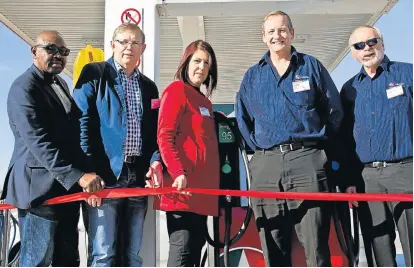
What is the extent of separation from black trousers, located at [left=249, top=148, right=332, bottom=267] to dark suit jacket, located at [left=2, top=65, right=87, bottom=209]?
102 centimetres

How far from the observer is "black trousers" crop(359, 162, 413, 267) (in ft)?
10.1

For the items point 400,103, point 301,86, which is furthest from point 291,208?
point 400,103

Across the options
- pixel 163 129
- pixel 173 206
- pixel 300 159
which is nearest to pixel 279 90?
pixel 300 159

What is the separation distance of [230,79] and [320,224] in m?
6.65

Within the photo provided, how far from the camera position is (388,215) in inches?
124

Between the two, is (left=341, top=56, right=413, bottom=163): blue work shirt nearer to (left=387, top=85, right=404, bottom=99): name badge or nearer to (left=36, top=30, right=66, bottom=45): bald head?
(left=387, top=85, right=404, bottom=99): name badge

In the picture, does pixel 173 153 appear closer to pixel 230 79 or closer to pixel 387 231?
pixel 387 231

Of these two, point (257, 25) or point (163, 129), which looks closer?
point (163, 129)

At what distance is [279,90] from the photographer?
3047 mm

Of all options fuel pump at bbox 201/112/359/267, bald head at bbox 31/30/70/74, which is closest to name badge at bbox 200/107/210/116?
fuel pump at bbox 201/112/359/267

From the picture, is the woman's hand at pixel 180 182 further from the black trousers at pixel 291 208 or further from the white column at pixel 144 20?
the white column at pixel 144 20

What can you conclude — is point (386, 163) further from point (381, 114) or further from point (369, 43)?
point (369, 43)

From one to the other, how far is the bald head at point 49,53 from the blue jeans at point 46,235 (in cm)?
78

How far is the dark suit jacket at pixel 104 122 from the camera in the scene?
9.89 ft
